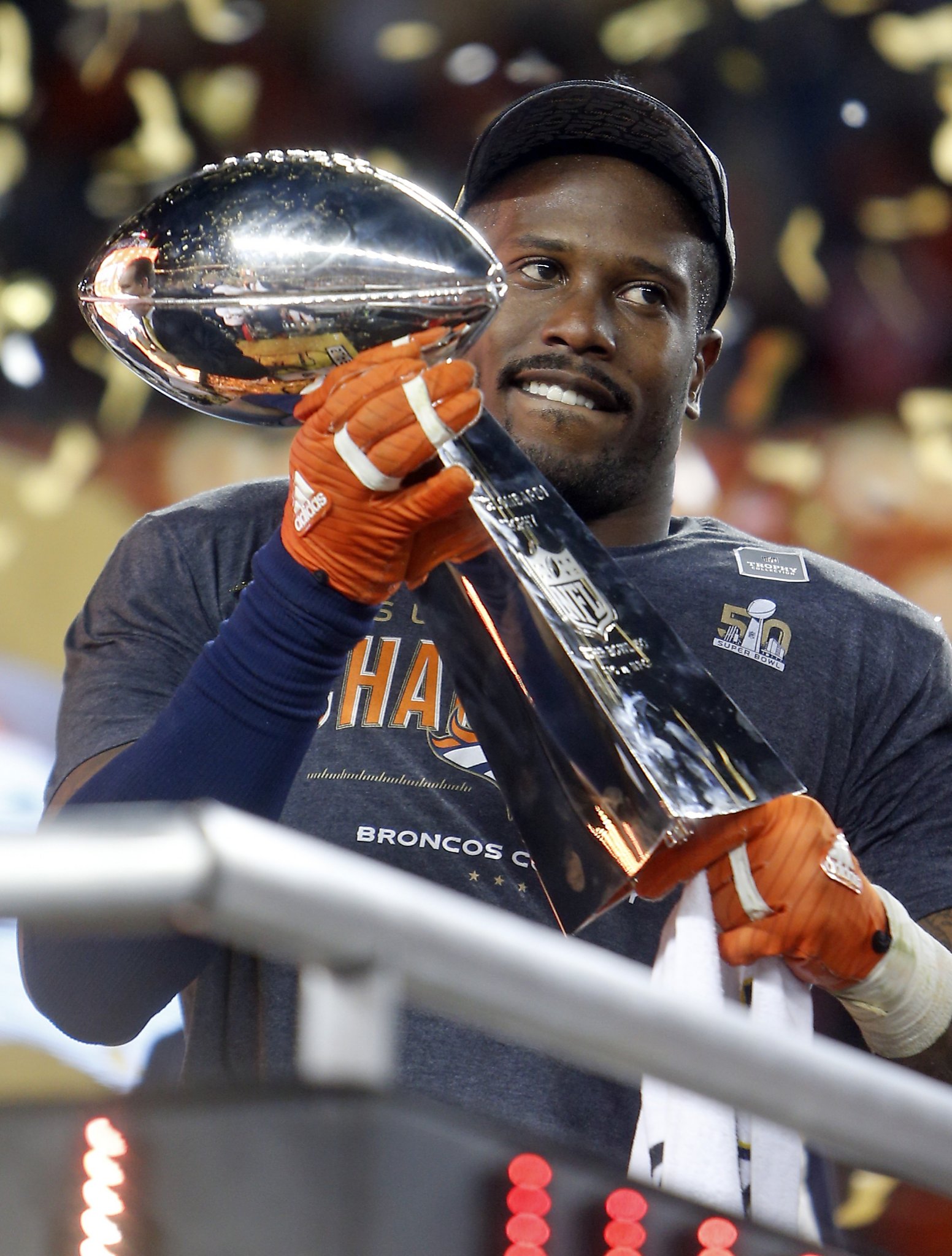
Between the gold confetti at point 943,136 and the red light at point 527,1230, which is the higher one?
the gold confetti at point 943,136

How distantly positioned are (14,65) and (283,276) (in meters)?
1.91

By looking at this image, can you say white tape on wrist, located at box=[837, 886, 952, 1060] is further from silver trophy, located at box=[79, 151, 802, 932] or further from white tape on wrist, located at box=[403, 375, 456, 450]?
white tape on wrist, located at box=[403, 375, 456, 450]

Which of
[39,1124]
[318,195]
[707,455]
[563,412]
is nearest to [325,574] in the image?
[318,195]

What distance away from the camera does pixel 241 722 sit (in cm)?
102

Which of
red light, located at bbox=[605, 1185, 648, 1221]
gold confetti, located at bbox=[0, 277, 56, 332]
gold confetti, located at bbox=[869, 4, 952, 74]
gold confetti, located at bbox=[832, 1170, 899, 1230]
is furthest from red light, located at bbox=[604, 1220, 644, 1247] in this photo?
gold confetti, located at bbox=[869, 4, 952, 74]

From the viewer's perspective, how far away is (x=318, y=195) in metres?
1.00

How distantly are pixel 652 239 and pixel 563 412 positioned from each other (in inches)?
7.3

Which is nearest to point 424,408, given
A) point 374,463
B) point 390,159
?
point 374,463

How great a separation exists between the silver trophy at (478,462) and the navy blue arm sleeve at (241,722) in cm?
11

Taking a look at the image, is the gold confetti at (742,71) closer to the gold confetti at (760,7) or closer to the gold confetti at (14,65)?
the gold confetti at (760,7)

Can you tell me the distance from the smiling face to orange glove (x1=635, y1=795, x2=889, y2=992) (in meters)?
0.45

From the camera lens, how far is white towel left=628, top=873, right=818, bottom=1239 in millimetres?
961

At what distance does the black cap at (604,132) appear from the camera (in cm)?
140

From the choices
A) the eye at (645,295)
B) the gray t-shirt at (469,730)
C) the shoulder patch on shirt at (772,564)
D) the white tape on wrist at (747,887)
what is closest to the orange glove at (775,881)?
the white tape on wrist at (747,887)
